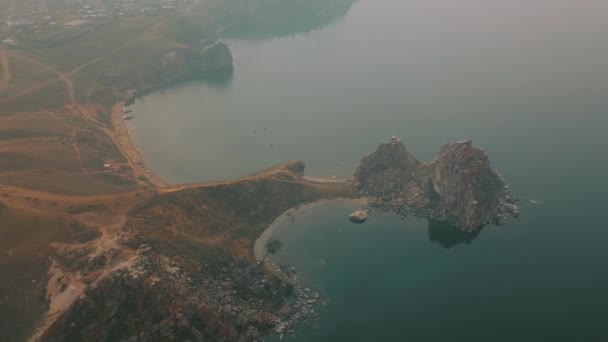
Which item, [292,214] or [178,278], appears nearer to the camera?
[178,278]

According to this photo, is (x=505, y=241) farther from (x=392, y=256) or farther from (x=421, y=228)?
(x=392, y=256)

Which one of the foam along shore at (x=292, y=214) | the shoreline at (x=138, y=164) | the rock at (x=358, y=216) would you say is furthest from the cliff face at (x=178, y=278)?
the rock at (x=358, y=216)

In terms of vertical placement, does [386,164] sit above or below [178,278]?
above

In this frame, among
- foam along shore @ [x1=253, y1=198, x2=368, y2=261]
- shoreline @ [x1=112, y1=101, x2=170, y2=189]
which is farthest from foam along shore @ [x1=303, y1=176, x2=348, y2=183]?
shoreline @ [x1=112, y1=101, x2=170, y2=189]

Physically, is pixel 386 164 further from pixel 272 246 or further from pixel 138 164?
pixel 138 164

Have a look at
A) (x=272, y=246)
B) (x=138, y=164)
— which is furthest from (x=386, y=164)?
(x=138, y=164)

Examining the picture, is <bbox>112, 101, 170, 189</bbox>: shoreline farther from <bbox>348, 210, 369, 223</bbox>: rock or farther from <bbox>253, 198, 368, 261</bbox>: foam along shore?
<bbox>348, 210, 369, 223</bbox>: rock
